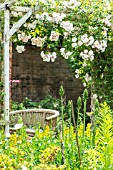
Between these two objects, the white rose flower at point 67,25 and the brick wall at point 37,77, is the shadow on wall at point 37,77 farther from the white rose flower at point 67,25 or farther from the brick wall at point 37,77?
the white rose flower at point 67,25

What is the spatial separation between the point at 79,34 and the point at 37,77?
361 cm

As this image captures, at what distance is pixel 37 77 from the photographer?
1012 centimetres

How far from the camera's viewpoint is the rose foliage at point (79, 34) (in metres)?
6.28

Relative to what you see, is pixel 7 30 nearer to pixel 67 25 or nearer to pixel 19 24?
pixel 19 24

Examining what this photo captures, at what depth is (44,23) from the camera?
6398mm

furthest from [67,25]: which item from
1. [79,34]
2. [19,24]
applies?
[19,24]

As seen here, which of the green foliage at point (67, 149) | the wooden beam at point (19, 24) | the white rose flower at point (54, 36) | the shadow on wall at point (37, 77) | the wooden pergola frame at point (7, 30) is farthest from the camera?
the shadow on wall at point (37, 77)

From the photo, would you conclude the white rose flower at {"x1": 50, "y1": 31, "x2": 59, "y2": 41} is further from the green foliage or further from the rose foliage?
the green foliage

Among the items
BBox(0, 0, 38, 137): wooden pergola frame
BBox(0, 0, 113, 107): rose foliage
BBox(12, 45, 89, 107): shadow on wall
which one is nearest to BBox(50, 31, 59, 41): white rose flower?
BBox(0, 0, 113, 107): rose foliage

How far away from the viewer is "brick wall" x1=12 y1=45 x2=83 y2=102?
9.80m

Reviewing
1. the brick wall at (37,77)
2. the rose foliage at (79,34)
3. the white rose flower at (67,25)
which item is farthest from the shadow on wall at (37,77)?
the white rose flower at (67,25)

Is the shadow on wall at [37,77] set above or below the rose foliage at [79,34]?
below

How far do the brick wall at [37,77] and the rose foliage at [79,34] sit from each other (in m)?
2.99

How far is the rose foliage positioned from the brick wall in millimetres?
2988
